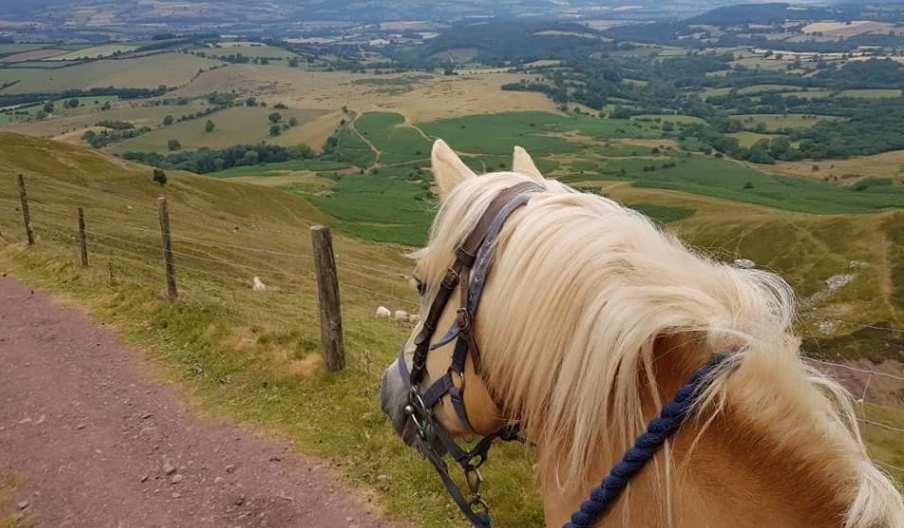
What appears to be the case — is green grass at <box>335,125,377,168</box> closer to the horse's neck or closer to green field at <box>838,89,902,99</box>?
the horse's neck

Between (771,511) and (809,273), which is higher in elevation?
(771,511)

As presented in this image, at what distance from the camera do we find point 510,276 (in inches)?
76.6

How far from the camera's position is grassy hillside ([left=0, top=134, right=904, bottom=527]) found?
19.2ft

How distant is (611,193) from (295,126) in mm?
72728

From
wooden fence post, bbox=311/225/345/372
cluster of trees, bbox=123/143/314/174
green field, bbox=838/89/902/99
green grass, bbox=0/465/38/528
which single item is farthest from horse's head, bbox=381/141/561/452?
green field, bbox=838/89/902/99

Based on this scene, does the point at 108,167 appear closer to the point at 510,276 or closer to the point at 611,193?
the point at 510,276

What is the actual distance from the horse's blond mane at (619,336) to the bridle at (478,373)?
0.04 meters

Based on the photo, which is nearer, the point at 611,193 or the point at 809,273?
the point at 809,273

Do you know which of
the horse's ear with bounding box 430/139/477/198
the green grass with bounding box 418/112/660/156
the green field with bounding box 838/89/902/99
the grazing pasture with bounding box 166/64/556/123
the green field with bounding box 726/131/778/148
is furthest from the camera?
the green field with bounding box 838/89/902/99

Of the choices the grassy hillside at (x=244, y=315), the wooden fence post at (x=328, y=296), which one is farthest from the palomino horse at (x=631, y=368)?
the wooden fence post at (x=328, y=296)

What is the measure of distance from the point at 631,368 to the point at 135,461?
5.92m

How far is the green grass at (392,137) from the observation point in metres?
107

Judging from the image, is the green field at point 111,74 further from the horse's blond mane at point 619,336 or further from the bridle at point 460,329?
the horse's blond mane at point 619,336

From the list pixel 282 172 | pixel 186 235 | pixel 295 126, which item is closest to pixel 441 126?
pixel 295 126
